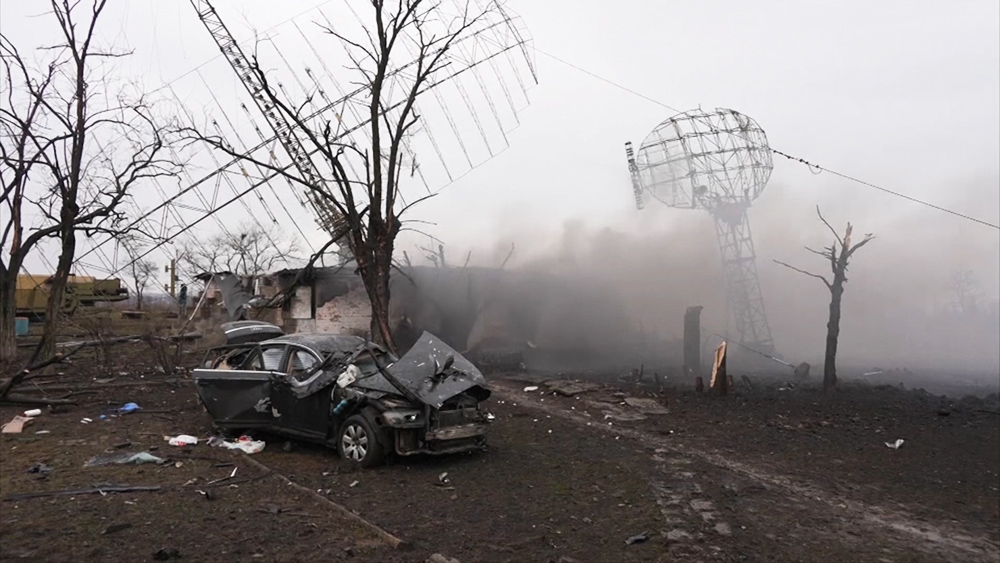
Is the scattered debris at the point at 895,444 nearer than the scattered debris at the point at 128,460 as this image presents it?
No

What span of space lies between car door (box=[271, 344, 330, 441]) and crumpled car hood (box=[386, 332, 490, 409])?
3.41 feet

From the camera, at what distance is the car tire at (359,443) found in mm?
8141

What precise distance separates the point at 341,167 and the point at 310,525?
33.5ft

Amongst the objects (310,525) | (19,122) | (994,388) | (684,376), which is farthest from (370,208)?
(994,388)

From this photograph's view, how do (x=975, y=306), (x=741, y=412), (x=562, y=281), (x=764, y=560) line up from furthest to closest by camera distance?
1. (x=975, y=306)
2. (x=562, y=281)
3. (x=741, y=412)
4. (x=764, y=560)

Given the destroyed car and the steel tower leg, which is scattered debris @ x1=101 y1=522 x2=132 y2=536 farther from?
the steel tower leg

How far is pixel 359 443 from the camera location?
8312mm

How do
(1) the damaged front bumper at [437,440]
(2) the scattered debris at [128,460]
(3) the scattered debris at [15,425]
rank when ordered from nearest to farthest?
(2) the scattered debris at [128,460]
(1) the damaged front bumper at [437,440]
(3) the scattered debris at [15,425]

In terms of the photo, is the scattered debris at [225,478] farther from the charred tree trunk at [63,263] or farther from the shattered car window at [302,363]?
the charred tree trunk at [63,263]

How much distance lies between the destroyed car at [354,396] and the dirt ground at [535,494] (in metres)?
0.39

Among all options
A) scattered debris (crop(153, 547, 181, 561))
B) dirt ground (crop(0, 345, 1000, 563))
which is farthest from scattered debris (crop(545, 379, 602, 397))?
scattered debris (crop(153, 547, 181, 561))

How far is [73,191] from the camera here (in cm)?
1504

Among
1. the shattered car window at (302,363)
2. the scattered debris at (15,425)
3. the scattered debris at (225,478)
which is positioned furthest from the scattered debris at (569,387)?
the scattered debris at (15,425)

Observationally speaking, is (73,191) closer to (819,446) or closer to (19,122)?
(19,122)
